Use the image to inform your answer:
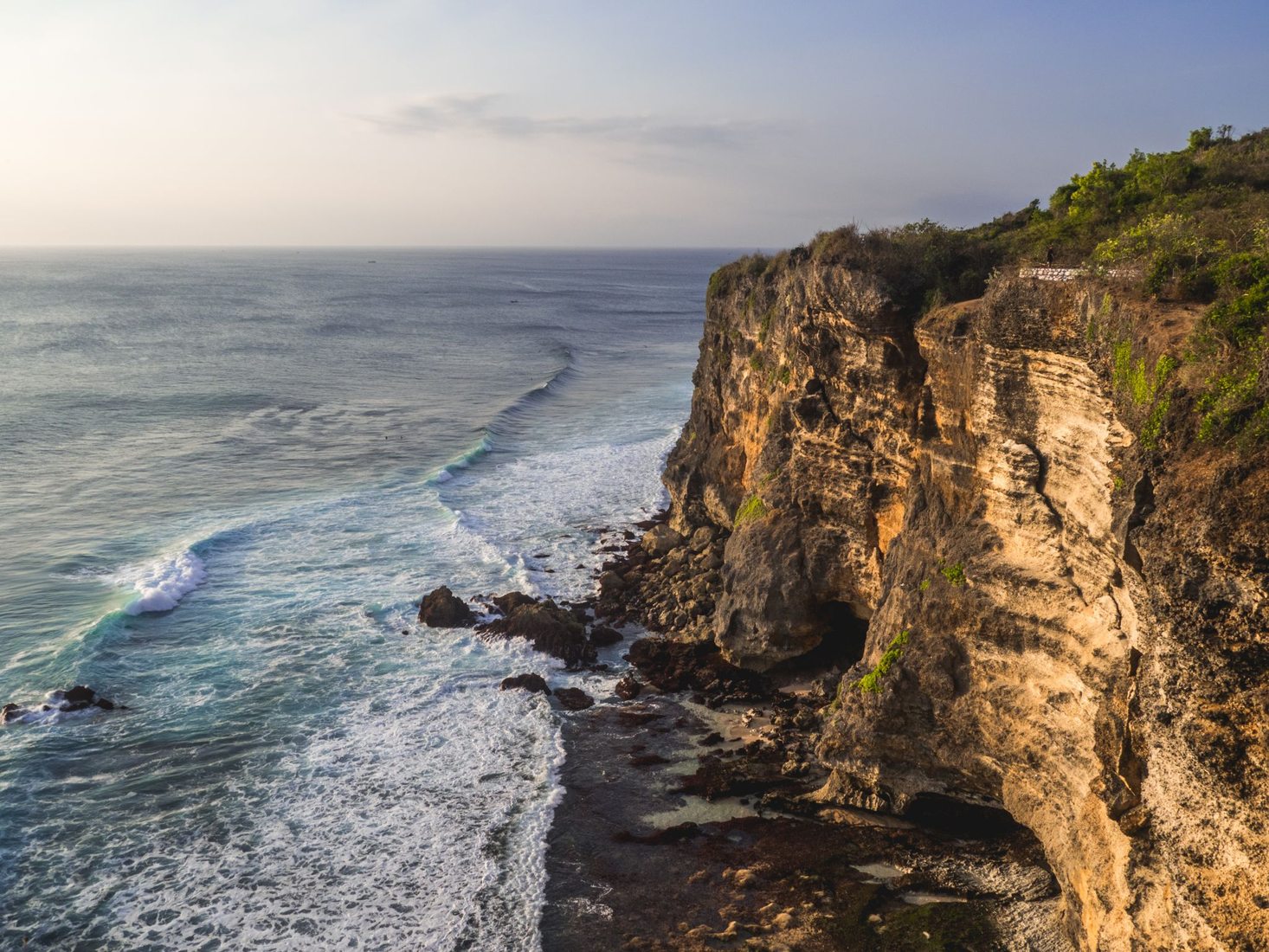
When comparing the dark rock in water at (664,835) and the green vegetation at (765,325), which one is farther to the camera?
the green vegetation at (765,325)

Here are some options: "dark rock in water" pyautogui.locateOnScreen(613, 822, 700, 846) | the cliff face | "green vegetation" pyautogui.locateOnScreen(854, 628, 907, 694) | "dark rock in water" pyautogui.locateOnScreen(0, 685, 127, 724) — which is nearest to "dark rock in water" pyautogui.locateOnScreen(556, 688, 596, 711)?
the cliff face

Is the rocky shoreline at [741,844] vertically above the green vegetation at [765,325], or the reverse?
the green vegetation at [765,325]

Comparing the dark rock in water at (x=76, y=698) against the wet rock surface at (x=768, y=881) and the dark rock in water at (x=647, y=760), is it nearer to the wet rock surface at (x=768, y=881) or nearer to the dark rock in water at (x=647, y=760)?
the wet rock surface at (x=768, y=881)

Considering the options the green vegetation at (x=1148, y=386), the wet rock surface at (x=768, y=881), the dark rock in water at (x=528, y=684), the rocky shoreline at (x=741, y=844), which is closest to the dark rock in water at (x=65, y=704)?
the dark rock in water at (x=528, y=684)

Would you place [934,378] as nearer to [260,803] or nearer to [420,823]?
[420,823]

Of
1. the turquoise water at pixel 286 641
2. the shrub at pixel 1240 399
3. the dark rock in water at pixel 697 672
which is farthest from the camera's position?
the dark rock in water at pixel 697 672

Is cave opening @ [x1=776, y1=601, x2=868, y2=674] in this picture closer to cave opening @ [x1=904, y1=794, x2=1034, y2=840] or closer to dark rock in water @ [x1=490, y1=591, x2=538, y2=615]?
cave opening @ [x1=904, y1=794, x2=1034, y2=840]

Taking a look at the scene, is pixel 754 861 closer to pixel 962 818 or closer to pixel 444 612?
pixel 962 818
